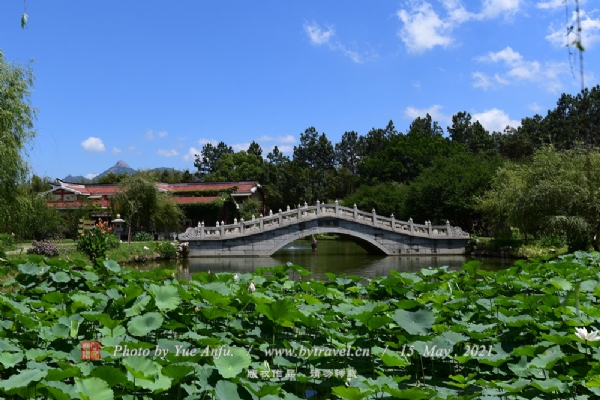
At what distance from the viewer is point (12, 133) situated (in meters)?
11.5

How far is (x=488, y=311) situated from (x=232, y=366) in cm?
220

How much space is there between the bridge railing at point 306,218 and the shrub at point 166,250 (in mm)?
769

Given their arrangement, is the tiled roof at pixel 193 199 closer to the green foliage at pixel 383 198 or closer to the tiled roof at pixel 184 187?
the tiled roof at pixel 184 187

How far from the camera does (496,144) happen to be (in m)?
46.6

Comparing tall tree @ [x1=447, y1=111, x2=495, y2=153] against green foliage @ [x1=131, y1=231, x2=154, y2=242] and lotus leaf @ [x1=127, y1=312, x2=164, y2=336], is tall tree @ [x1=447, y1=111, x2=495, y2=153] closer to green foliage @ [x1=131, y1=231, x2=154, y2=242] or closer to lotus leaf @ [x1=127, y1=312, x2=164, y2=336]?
green foliage @ [x1=131, y1=231, x2=154, y2=242]

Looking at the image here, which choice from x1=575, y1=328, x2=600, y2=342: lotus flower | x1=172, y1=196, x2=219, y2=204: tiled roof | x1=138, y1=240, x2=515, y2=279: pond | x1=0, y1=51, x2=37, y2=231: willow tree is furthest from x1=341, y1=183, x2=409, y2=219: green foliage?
x1=575, y1=328, x2=600, y2=342: lotus flower

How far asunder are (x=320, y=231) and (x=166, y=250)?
6249mm

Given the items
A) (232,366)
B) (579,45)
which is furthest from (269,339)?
(579,45)

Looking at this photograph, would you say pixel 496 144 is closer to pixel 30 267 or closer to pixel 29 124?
pixel 29 124

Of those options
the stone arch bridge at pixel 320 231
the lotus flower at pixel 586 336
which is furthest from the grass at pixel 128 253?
the lotus flower at pixel 586 336

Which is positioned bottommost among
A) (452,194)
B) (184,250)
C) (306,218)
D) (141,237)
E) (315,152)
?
(184,250)

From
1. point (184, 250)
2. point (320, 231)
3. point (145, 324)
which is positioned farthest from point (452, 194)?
point (145, 324)

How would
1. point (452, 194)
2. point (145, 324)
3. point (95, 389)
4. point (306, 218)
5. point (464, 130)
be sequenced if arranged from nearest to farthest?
point (95, 389)
point (145, 324)
point (306, 218)
point (452, 194)
point (464, 130)

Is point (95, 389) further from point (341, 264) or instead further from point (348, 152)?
point (348, 152)
